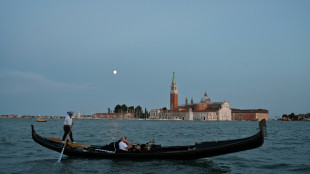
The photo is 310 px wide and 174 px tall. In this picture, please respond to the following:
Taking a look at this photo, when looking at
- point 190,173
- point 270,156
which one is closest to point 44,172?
point 190,173

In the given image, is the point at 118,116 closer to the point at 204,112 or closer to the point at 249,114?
the point at 204,112

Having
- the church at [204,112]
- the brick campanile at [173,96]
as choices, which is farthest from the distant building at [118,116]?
the brick campanile at [173,96]

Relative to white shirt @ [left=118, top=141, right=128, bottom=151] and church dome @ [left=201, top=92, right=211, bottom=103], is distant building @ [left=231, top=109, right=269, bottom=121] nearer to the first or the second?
church dome @ [left=201, top=92, right=211, bottom=103]

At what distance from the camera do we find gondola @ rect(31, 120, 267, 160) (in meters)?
9.68

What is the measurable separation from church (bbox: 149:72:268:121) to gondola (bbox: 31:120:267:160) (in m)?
118

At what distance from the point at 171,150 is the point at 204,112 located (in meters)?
119

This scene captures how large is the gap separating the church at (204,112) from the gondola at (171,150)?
11831 centimetres

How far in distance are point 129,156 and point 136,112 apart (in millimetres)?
134195

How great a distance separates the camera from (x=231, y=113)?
13738 centimetres

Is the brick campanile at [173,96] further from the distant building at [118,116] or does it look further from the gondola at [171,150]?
the gondola at [171,150]

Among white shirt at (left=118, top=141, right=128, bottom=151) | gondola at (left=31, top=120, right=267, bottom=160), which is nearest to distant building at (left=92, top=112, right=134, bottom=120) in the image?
gondola at (left=31, top=120, right=267, bottom=160)

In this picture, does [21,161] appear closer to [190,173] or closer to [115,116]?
[190,173]

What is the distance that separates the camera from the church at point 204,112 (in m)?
129

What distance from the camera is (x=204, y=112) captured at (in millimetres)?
129000
